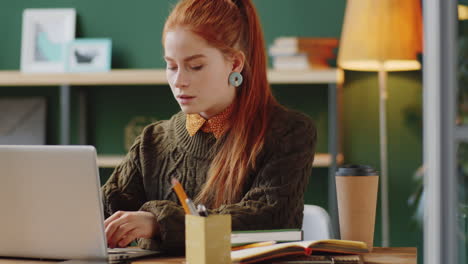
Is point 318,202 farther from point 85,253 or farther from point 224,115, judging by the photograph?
point 85,253

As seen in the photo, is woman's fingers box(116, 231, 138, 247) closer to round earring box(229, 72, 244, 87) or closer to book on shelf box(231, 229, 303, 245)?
Result: book on shelf box(231, 229, 303, 245)

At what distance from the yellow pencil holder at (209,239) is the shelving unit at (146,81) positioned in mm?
2047

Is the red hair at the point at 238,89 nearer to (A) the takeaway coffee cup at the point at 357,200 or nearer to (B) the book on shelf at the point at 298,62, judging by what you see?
(A) the takeaway coffee cup at the point at 357,200

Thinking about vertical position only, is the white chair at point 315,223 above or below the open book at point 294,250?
below

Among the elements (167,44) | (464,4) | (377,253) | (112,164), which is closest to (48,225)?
(167,44)

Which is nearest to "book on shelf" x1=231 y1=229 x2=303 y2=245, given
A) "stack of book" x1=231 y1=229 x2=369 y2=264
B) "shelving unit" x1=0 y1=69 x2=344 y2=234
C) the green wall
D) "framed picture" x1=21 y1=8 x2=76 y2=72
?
"stack of book" x1=231 y1=229 x2=369 y2=264

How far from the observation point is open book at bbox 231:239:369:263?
1181 mm

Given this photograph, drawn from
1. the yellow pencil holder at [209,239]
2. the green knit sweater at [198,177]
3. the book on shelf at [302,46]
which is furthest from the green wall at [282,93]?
the yellow pencil holder at [209,239]

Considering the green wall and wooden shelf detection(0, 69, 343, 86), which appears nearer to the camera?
wooden shelf detection(0, 69, 343, 86)

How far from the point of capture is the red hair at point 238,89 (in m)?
1.57

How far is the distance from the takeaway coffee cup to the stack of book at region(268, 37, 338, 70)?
175 cm

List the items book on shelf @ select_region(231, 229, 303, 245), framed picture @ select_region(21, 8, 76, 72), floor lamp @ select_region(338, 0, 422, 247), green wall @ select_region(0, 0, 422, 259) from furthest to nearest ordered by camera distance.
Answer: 1. framed picture @ select_region(21, 8, 76, 72)
2. green wall @ select_region(0, 0, 422, 259)
3. floor lamp @ select_region(338, 0, 422, 247)
4. book on shelf @ select_region(231, 229, 303, 245)

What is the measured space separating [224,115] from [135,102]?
2066 millimetres

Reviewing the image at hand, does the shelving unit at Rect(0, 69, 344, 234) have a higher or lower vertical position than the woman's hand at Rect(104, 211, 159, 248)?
higher
